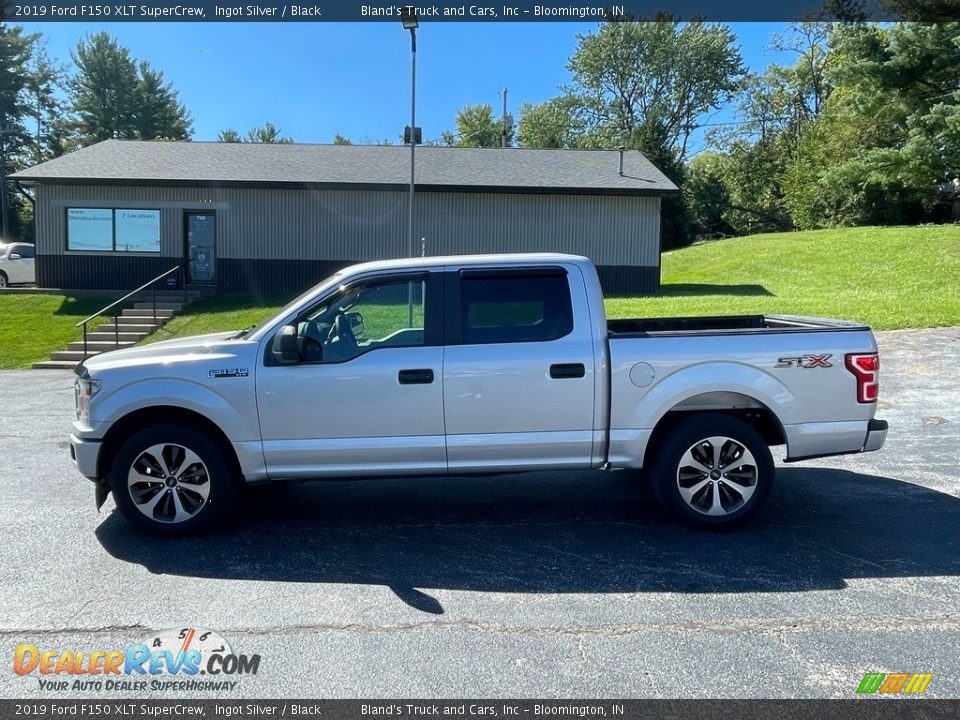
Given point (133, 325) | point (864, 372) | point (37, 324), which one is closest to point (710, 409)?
point (864, 372)

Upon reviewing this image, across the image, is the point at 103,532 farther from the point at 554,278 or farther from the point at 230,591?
the point at 554,278

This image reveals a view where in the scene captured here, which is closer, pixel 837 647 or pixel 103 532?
pixel 837 647

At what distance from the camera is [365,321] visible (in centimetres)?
561

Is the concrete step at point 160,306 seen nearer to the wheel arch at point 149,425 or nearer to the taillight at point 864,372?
the wheel arch at point 149,425

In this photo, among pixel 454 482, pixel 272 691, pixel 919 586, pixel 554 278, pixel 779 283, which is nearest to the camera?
pixel 272 691

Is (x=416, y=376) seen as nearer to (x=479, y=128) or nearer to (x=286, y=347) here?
(x=286, y=347)

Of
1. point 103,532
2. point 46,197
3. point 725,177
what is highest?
point 725,177

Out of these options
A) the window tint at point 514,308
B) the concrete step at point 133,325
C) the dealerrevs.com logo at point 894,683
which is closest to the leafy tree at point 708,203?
the concrete step at point 133,325

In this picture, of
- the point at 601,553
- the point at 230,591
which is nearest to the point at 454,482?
the point at 601,553

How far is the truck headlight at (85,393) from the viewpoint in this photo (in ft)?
17.3

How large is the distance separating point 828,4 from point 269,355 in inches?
1295

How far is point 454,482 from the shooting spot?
6.86 meters

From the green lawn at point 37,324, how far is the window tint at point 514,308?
14308 millimetres

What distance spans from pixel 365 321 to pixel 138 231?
64.4 feet
